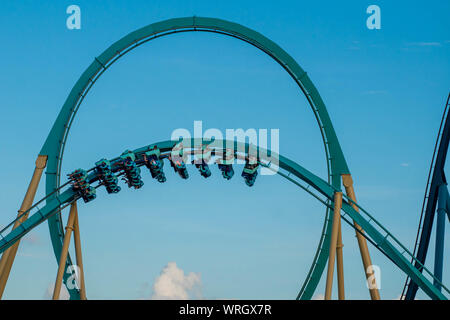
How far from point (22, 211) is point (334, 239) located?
8.79 metres

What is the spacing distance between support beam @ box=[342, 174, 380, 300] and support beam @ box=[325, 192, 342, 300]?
0.86 metres

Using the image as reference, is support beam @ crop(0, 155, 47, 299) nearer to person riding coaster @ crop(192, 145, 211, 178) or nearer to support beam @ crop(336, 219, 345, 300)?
person riding coaster @ crop(192, 145, 211, 178)

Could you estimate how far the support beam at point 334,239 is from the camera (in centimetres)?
1780

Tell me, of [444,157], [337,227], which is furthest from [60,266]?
[444,157]

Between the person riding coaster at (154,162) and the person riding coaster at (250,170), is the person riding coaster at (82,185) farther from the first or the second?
the person riding coaster at (250,170)

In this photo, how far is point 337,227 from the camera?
61.4ft

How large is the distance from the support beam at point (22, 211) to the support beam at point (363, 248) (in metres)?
8.88

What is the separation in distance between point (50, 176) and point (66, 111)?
197cm

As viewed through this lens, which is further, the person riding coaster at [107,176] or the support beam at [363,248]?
the person riding coaster at [107,176]

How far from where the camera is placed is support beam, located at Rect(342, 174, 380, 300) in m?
18.9

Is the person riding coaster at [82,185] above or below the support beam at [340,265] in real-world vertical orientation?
above

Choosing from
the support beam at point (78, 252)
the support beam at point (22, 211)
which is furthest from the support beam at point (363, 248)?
the support beam at point (22, 211)

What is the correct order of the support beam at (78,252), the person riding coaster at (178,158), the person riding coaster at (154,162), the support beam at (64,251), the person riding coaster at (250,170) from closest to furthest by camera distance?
the support beam at (64,251), the person riding coaster at (154,162), the person riding coaster at (178,158), the person riding coaster at (250,170), the support beam at (78,252)
